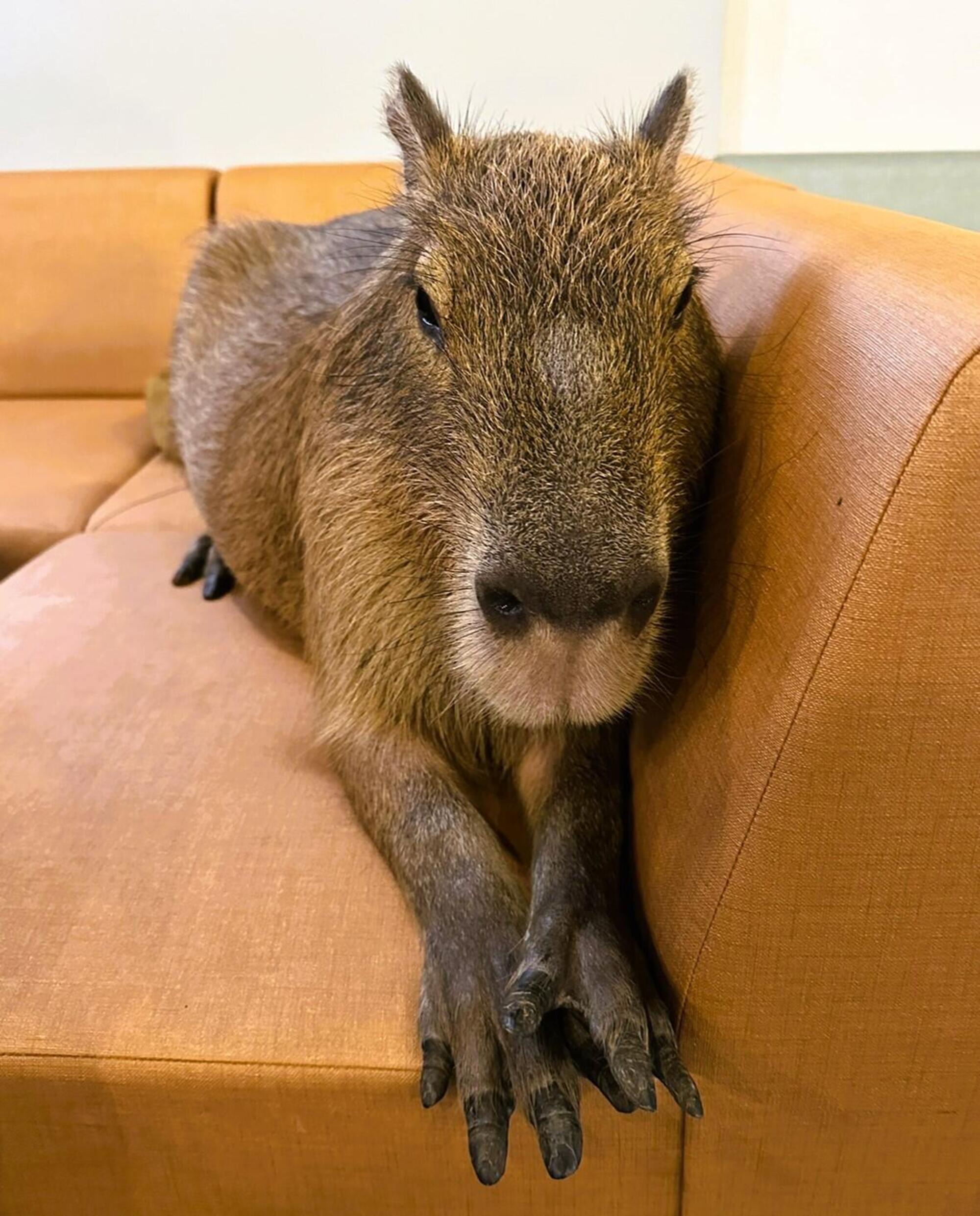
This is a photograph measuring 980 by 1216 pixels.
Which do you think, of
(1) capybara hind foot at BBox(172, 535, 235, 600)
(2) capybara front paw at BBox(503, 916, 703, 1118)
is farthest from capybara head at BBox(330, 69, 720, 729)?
(1) capybara hind foot at BBox(172, 535, 235, 600)

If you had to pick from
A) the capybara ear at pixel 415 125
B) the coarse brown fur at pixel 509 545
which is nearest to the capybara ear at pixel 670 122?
the coarse brown fur at pixel 509 545

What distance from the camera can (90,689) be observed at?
1679mm

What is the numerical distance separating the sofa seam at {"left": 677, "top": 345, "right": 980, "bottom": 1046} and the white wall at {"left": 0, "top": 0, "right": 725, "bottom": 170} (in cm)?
306

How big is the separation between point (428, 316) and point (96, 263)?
9.02 feet

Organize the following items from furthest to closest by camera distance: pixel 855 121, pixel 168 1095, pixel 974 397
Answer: pixel 855 121
pixel 168 1095
pixel 974 397

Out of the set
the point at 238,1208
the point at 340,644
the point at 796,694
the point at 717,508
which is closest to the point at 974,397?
the point at 796,694

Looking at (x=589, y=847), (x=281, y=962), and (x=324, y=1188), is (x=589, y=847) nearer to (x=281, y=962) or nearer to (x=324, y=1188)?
(x=281, y=962)

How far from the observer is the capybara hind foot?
6.76 ft

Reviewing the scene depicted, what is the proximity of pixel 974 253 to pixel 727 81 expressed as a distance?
2.87 m

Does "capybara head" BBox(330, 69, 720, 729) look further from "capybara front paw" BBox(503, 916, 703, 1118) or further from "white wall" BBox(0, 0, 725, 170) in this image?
"white wall" BBox(0, 0, 725, 170)

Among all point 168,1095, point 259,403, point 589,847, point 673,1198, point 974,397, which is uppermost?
point 974,397

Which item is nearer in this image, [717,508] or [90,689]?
[717,508]

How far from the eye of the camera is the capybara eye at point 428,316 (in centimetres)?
107

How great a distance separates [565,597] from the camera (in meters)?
0.83
